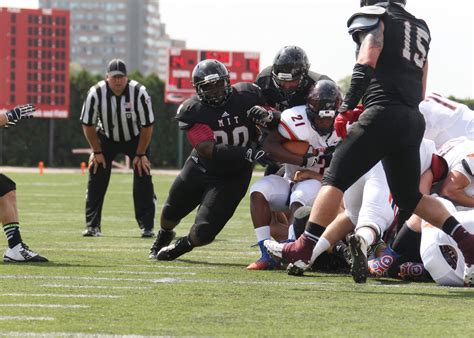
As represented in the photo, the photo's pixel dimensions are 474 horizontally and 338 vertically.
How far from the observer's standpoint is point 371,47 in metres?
A: 5.78

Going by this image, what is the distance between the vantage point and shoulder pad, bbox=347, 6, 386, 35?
5805 mm

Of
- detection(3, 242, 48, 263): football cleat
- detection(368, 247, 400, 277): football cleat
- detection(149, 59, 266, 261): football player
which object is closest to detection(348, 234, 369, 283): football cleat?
detection(368, 247, 400, 277): football cleat

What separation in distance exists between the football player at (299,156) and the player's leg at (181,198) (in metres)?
0.45

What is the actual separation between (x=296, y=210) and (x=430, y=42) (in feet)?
5.03

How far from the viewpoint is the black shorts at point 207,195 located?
736 centimetres

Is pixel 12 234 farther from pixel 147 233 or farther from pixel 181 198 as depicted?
pixel 147 233

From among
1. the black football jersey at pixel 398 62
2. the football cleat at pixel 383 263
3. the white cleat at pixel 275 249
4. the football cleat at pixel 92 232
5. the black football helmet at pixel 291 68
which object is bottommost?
the football cleat at pixel 92 232

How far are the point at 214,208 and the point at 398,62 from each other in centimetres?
192

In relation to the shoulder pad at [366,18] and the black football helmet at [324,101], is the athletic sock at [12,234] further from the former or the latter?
the shoulder pad at [366,18]

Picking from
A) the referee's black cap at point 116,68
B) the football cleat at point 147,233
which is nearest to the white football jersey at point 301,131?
the football cleat at point 147,233

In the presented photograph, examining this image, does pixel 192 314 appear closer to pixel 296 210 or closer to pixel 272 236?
pixel 296 210

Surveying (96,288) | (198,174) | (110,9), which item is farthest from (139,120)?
(110,9)

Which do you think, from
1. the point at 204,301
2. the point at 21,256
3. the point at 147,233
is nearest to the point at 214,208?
the point at 21,256

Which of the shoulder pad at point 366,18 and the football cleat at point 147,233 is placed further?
the football cleat at point 147,233
